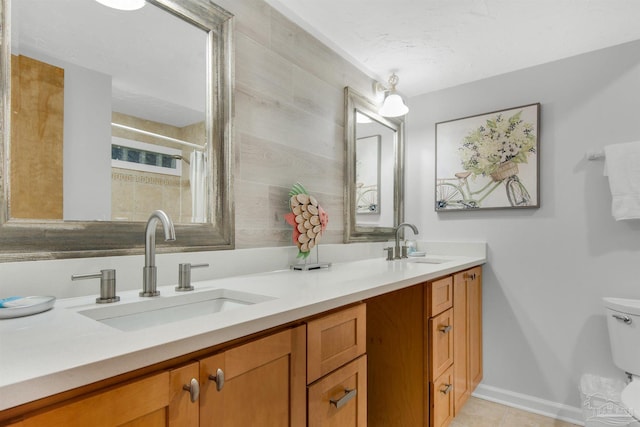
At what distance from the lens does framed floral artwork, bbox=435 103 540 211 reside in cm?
223

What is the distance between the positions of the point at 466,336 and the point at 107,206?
1.95 metres

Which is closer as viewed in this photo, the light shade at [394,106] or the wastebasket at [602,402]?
the wastebasket at [602,402]

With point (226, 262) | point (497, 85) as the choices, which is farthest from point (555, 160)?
point (226, 262)

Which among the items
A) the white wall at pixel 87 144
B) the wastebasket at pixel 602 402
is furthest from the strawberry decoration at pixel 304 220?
the wastebasket at pixel 602 402

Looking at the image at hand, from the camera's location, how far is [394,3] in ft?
5.47

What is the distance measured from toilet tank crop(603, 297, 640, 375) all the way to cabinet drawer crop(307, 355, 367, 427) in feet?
4.88

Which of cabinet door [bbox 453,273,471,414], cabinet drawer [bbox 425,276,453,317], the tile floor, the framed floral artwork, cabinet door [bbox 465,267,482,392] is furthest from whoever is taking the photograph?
the framed floral artwork

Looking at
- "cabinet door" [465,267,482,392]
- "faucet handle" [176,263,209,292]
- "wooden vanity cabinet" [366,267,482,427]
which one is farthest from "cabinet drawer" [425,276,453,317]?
"faucet handle" [176,263,209,292]

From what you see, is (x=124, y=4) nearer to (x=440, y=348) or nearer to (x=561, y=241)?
(x=440, y=348)

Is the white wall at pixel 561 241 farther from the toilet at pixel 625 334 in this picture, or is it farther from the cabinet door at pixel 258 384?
the cabinet door at pixel 258 384

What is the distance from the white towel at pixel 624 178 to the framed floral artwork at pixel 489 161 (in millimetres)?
378

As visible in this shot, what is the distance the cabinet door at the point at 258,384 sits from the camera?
70 cm

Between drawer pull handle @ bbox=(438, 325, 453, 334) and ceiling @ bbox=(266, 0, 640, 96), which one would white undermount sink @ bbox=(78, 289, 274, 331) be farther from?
ceiling @ bbox=(266, 0, 640, 96)

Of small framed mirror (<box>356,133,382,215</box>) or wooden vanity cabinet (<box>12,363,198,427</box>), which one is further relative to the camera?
small framed mirror (<box>356,133,382,215</box>)
